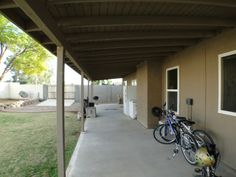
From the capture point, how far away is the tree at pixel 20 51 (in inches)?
693

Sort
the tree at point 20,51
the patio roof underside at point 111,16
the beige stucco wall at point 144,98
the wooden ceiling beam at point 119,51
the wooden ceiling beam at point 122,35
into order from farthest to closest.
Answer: the tree at point 20,51 → the beige stucco wall at point 144,98 → the wooden ceiling beam at point 119,51 → the wooden ceiling beam at point 122,35 → the patio roof underside at point 111,16

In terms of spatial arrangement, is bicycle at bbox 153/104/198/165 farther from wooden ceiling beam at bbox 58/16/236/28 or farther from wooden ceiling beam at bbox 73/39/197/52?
wooden ceiling beam at bbox 58/16/236/28

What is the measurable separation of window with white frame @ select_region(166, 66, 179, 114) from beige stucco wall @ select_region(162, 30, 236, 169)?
1.51ft

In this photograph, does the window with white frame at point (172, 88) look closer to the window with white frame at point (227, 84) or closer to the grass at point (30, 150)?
the window with white frame at point (227, 84)

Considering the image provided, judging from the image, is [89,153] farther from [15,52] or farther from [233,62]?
[15,52]

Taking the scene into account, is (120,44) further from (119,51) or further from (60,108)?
(60,108)

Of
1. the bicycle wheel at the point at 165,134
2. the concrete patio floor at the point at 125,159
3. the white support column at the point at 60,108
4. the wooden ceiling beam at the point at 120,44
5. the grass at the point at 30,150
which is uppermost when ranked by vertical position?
the wooden ceiling beam at the point at 120,44

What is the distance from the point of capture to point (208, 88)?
5.25 meters

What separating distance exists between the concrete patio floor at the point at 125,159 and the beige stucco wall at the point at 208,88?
2.13 ft

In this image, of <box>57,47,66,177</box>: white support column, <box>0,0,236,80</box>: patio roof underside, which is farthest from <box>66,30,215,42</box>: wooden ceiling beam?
<box>57,47,66,177</box>: white support column

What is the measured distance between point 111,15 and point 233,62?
240 centimetres

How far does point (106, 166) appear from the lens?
467 centimetres

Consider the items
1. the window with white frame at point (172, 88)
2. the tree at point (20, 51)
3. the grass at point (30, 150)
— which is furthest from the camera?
the tree at point (20, 51)

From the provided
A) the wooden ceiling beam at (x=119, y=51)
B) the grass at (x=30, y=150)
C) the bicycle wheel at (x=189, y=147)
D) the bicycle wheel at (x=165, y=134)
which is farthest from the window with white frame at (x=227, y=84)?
the grass at (x=30, y=150)
